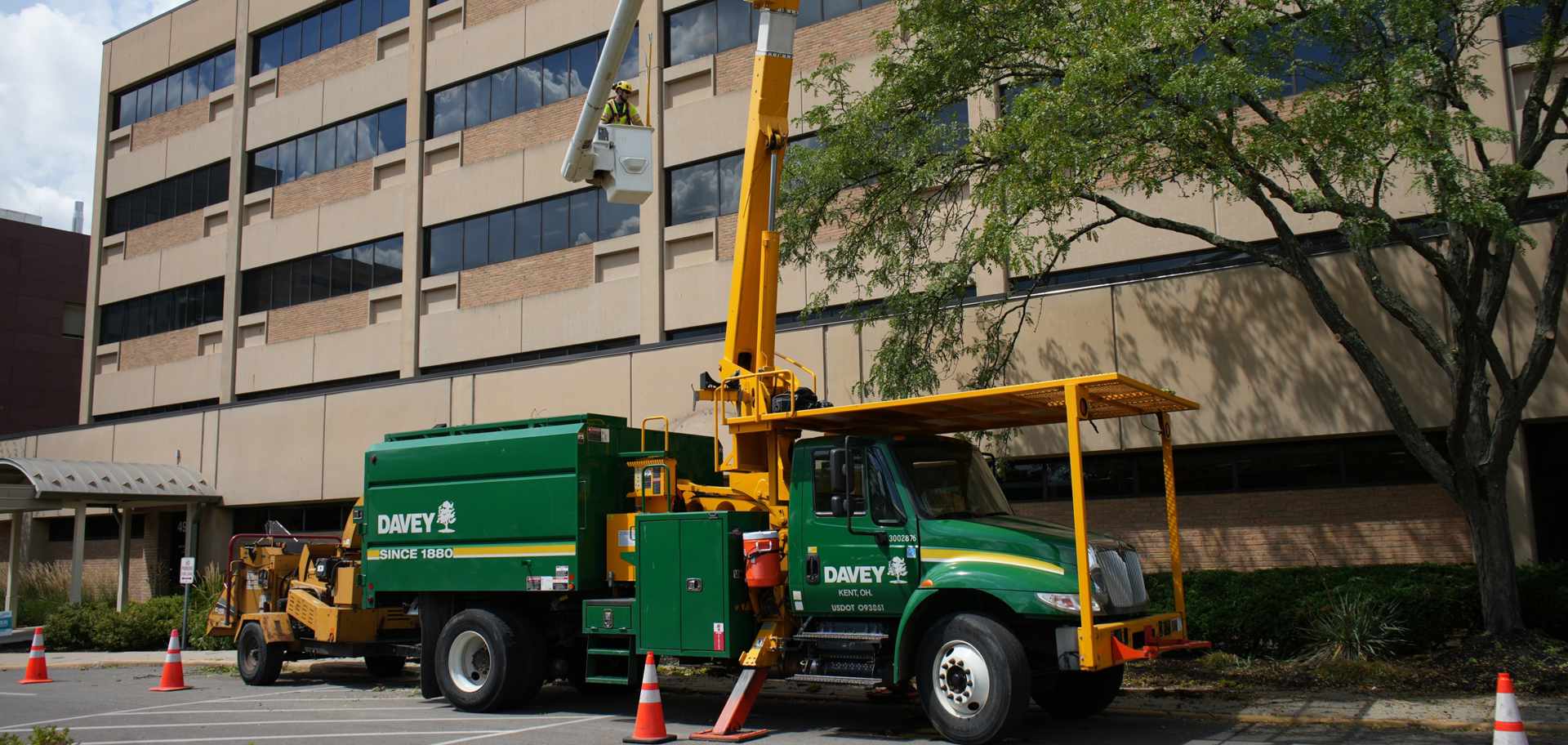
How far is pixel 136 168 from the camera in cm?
3350

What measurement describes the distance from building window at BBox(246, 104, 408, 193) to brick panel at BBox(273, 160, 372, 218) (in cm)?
19

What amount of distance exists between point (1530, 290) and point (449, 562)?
41.5ft

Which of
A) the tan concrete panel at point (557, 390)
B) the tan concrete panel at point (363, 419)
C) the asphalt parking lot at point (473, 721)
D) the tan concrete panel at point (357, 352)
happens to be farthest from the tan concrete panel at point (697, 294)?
the asphalt parking lot at point (473, 721)

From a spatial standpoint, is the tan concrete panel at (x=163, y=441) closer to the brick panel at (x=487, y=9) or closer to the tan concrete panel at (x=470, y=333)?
the tan concrete panel at (x=470, y=333)

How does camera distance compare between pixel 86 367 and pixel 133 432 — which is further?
Answer: pixel 86 367

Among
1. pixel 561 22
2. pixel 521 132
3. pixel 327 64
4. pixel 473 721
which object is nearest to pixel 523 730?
pixel 473 721

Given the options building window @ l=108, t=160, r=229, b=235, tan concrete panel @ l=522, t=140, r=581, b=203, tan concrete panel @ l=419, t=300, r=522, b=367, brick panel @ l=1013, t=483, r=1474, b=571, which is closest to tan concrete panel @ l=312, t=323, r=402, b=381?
tan concrete panel @ l=419, t=300, r=522, b=367

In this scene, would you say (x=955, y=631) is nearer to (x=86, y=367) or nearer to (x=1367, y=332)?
(x=1367, y=332)

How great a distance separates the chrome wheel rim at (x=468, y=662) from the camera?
11.9 m

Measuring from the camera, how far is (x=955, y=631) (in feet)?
29.7

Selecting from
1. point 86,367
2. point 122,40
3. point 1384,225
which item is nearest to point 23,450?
point 86,367

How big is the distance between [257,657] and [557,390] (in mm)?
7584

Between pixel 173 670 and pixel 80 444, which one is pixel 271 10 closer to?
pixel 80 444

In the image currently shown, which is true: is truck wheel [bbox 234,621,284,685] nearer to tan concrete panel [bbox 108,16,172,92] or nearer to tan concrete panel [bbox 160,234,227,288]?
tan concrete panel [bbox 160,234,227,288]
